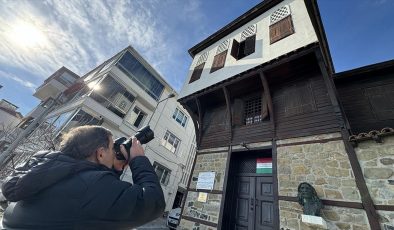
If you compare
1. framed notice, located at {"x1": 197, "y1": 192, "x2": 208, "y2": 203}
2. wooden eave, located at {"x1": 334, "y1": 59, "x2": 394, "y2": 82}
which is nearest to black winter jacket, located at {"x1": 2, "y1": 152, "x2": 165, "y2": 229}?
framed notice, located at {"x1": 197, "y1": 192, "x2": 208, "y2": 203}

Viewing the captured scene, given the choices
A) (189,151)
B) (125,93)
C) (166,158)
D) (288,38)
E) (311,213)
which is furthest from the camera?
(189,151)

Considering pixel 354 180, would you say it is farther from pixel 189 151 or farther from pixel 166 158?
pixel 189 151

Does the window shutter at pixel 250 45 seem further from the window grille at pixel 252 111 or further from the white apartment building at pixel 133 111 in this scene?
the white apartment building at pixel 133 111

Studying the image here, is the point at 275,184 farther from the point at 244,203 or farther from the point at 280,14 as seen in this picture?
the point at 280,14

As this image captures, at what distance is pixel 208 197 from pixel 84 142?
19.1ft

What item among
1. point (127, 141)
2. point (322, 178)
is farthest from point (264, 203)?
point (127, 141)

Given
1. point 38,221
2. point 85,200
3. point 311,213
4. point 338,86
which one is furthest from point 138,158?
point 338,86

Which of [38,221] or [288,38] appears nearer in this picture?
[38,221]

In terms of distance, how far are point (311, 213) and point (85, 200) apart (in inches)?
189

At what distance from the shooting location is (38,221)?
1060 millimetres

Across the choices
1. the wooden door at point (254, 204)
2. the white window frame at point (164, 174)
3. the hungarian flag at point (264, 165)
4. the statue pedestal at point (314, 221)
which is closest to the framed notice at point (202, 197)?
the wooden door at point (254, 204)

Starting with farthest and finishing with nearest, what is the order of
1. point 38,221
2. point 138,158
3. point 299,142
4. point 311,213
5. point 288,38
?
1. point 288,38
2. point 299,142
3. point 311,213
4. point 138,158
5. point 38,221

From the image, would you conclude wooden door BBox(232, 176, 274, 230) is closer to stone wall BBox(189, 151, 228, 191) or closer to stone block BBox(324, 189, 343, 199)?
stone wall BBox(189, 151, 228, 191)

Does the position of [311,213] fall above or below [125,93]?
below
